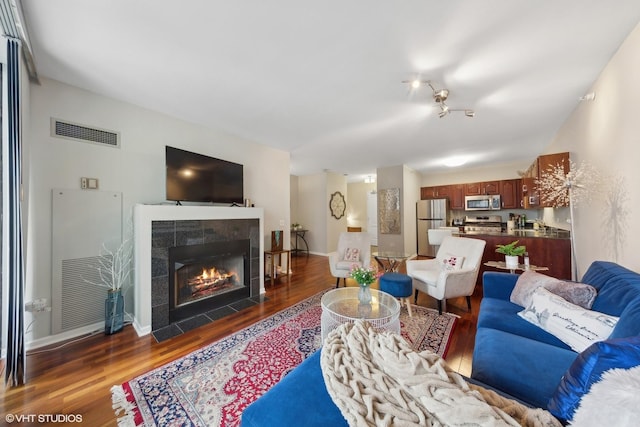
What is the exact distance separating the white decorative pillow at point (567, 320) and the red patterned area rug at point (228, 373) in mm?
800

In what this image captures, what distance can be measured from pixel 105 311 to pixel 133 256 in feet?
1.90

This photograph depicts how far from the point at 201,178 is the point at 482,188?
652 cm

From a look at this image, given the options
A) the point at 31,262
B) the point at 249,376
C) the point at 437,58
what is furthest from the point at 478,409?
the point at 31,262

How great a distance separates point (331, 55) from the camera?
1802mm

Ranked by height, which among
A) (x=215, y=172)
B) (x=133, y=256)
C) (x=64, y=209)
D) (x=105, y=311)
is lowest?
(x=105, y=311)

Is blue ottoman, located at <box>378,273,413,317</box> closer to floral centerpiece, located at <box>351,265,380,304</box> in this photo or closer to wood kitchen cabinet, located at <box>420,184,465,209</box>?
floral centerpiece, located at <box>351,265,380,304</box>

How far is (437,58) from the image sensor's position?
1.83 metres

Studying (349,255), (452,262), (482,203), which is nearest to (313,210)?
(349,255)

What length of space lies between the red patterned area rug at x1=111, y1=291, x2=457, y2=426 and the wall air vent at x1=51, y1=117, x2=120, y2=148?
7.59 ft

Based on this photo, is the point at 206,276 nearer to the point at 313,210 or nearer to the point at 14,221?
the point at 14,221

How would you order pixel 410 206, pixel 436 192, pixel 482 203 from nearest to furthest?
pixel 482 203 < pixel 410 206 < pixel 436 192

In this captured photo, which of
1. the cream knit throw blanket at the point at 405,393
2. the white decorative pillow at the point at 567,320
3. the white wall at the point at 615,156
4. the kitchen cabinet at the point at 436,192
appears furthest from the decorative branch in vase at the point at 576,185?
the kitchen cabinet at the point at 436,192

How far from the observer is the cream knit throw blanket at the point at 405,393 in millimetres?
706

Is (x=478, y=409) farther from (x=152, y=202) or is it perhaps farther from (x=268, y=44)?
(x=152, y=202)
